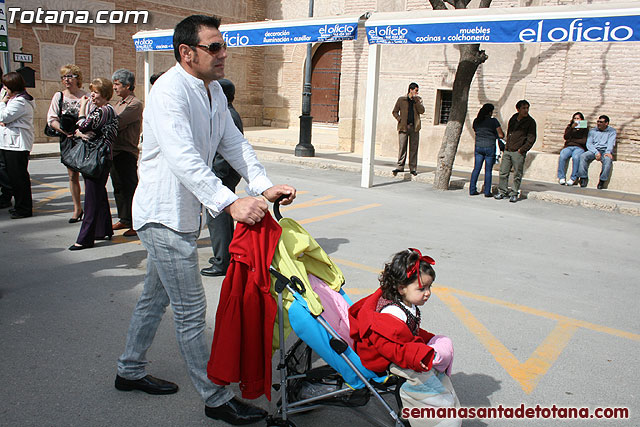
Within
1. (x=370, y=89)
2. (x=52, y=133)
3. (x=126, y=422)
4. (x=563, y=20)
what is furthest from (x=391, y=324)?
(x=370, y=89)

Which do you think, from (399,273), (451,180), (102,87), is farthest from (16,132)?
(451,180)

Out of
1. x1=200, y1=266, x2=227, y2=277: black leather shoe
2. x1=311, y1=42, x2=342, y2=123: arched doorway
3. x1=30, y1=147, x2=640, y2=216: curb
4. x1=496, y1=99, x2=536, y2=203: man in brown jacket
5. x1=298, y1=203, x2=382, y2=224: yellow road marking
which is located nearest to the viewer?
x1=200, y1=266, x2=227, y2=277: black leather shoe

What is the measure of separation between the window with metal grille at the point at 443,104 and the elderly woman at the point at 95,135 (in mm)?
10937

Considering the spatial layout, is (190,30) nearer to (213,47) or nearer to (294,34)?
(213,47)

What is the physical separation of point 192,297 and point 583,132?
1211 cm

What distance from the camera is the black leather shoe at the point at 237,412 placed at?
3098 mm

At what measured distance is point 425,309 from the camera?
5.09m

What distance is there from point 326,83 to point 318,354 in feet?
63.4

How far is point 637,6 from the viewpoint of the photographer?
8352mm

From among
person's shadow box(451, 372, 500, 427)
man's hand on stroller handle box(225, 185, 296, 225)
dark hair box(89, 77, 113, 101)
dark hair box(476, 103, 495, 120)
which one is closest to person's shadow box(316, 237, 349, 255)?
dark hair box(89, 77, 113, 101)

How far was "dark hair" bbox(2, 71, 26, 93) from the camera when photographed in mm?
7117

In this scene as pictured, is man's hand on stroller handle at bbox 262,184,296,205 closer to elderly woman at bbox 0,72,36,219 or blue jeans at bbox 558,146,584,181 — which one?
elderly woman at bbox 0,72,36,219

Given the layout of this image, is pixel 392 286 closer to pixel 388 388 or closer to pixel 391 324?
pixel 391 324

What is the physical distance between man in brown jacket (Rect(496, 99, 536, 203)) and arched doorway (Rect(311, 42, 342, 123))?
11258 millimetres
